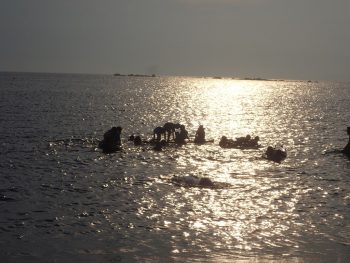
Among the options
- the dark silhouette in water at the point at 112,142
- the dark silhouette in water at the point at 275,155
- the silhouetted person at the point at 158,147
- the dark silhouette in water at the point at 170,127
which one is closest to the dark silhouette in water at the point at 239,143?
the dark silhouette in water at the point at 170,127

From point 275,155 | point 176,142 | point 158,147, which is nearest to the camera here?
point 275,155

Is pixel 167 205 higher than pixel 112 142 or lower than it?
lower

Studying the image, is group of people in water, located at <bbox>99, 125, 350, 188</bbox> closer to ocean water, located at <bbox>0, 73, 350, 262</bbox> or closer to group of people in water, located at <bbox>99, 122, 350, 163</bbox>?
group of people in water, located at <bbox>99, 122, 350, 163</bbox>

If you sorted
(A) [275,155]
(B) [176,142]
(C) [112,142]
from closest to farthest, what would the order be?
(A) [275,155]
(C) [112,142]
(B) [176,142]

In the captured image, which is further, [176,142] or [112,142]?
[176,142]

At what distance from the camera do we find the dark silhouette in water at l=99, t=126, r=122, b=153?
45.7 m

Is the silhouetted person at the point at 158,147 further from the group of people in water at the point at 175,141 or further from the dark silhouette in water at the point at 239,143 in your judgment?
the dark silhouette in water at the point at 239,143

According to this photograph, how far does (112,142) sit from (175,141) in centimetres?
720

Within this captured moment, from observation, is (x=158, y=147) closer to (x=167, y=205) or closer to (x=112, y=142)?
(x=112, y=142)

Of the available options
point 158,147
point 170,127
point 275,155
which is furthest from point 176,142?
point 275,155

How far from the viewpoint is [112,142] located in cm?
4669

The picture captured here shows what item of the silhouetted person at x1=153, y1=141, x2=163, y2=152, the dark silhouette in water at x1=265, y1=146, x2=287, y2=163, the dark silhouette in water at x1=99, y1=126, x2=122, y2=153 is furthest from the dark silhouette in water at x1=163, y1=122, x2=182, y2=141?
the dark silhouette in water at x1=265, y1=146, x2=287, y2=163

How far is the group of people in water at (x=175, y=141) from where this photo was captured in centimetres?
4419

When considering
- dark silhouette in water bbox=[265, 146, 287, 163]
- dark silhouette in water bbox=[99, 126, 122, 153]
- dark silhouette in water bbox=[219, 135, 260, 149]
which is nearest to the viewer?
dark silhouette in water bbox=[265, 146, 287, 163]
